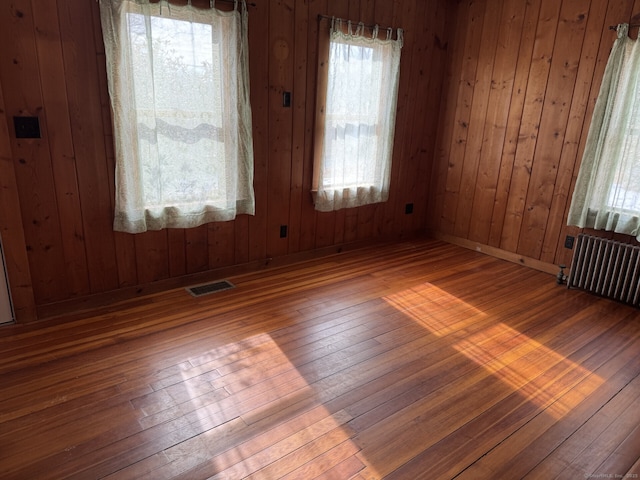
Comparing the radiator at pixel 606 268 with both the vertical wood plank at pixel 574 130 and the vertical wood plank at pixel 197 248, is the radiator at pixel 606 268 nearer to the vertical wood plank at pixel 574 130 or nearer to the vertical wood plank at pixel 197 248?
the vertical wood plank at pixel 574 130

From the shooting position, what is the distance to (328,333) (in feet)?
9.01

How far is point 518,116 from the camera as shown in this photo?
393cm

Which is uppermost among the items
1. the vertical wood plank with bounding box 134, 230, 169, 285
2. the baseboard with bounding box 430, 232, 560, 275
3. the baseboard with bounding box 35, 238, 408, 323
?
the vertical wood plank with bounding box 134, 230, 169, 285

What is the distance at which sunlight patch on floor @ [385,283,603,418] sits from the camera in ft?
7.37

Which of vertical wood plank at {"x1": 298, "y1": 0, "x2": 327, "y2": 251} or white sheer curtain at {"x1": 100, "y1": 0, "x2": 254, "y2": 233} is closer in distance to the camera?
white sheer curtain at {"x1": 100, "y1": 0, "x2": 254, "y2": 233}

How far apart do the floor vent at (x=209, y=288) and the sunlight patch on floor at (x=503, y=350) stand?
1.24 meters

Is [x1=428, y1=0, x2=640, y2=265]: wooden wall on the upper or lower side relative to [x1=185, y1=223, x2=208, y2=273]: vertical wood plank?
upper

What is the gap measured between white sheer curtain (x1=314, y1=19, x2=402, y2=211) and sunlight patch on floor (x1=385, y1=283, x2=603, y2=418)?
1.13 metres

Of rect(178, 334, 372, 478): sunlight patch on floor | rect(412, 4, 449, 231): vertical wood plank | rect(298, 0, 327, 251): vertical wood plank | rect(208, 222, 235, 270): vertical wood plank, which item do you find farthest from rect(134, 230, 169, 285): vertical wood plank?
rect(412, 4, 449, 231): vertical wood plank

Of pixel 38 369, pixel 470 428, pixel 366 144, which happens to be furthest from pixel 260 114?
pixel 470 428

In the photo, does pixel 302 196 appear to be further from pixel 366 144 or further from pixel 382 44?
pixel 382 44

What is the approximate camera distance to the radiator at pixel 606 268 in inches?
127

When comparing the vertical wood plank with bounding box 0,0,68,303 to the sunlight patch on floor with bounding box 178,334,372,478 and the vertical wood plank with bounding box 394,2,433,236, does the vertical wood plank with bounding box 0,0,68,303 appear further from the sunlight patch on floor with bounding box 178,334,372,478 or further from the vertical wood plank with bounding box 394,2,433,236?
the vertical wood plank with bounding box 394,2,433,236

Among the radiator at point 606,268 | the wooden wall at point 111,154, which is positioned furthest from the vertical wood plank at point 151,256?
Result: the radiator at point 606,268
